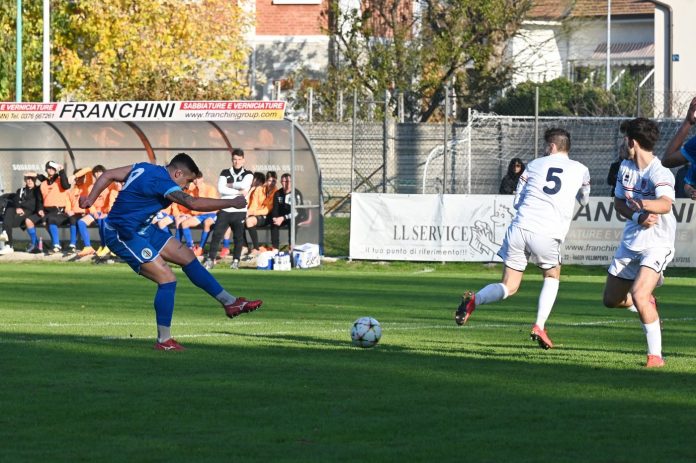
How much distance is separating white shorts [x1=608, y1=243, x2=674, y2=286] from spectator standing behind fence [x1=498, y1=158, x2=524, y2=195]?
1417 cm

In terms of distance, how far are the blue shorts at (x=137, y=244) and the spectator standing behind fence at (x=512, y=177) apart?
47.1 feet

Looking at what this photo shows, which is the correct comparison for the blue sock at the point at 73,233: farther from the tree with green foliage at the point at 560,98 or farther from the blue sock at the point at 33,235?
the tree with green foliage at the point at 560,98

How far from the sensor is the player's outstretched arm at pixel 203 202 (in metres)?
11.6

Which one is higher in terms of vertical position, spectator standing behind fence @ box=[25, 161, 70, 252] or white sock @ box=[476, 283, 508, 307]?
spectator standing behind fence @ box=[25, 161, 70, 252]

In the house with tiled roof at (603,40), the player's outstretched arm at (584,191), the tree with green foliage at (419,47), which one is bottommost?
the player's outstretched arm at (584,191)

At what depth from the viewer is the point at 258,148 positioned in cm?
3158

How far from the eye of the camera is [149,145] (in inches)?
1252

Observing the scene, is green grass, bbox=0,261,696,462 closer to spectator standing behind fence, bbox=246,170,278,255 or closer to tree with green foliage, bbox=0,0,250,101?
spectator standing behind fence, bbox=246,170,278,255

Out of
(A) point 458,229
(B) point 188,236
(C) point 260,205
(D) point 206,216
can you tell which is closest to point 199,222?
(D) point 206,216

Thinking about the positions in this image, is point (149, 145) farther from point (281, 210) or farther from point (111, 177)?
point (111, 177)

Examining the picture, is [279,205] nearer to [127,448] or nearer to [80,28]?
[80,28]

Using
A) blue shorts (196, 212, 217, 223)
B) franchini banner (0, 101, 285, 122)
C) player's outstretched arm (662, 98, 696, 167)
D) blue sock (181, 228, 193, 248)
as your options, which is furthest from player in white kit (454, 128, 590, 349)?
blue shorts (196, 212, 217, 223)

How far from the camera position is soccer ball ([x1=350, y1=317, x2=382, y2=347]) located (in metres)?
12.3

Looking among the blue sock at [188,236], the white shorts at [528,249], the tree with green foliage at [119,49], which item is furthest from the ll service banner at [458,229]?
the tree with green foliage at [119,49]
